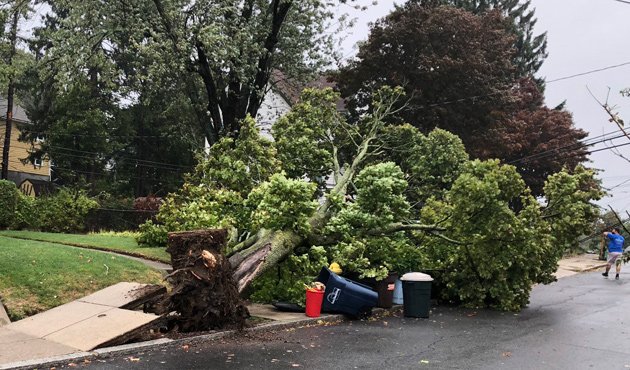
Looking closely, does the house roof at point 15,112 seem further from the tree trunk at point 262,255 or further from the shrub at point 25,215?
the tree trunk at point 262,255

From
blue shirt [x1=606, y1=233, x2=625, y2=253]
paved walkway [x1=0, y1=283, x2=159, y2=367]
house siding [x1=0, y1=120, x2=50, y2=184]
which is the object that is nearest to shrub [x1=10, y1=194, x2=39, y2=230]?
paved walkway [x1=0, y1=283, x2=159, y2=367]

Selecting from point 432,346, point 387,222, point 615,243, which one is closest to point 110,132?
point 387,222

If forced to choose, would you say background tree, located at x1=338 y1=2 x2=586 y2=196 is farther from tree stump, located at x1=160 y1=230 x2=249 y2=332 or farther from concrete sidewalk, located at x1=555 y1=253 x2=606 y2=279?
tree stump, located at x1=160 y1=230 x2=249 y2=332

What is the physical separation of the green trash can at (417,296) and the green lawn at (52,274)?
4.59 m

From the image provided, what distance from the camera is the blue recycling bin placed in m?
8.90

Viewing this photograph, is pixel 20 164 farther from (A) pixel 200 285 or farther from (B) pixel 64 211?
(A) pixel 200 285

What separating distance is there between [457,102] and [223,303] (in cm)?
1521

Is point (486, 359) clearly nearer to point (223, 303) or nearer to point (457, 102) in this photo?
point (223, 303)

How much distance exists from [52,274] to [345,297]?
15.6ft

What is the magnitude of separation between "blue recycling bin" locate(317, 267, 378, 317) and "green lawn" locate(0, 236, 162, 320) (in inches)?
123

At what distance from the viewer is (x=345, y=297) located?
891cm

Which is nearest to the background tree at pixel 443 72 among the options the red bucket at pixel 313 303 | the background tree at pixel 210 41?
the background tree at pixel 210 41

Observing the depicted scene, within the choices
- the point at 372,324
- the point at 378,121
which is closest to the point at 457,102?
the point at 378,121

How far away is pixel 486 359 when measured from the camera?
6570 mm
